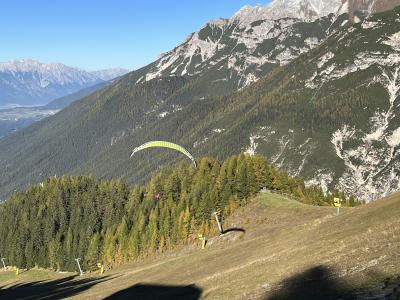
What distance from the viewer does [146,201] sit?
6171 inches

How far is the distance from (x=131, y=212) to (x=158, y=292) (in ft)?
356

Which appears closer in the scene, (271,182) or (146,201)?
(271,182)

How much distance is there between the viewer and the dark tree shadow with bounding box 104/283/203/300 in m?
46.6

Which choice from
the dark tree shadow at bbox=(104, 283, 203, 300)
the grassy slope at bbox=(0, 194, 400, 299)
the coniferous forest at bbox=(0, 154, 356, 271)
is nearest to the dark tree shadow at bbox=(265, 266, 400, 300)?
the grassy slope at bbox=(0, 194, 400, 299)

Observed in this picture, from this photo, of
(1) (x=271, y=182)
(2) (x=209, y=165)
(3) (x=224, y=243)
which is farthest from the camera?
(2) (x=209, y=165)

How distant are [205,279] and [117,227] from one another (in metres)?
109

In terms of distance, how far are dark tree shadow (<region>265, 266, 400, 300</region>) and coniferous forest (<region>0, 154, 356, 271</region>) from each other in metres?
84.8

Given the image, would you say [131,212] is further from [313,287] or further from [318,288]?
[318,288]

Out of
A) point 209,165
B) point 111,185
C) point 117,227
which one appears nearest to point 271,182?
point 209,165

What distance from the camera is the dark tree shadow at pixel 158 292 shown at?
46.6 m

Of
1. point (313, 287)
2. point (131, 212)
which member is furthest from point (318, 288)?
point (131, 212)

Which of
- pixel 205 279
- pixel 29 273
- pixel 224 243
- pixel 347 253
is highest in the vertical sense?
pixel 347 253

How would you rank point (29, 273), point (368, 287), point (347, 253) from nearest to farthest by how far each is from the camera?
point (368, 287) → point (347, 253) → point (29, 273)

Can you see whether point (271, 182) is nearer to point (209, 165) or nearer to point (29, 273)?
point (209, 165)
